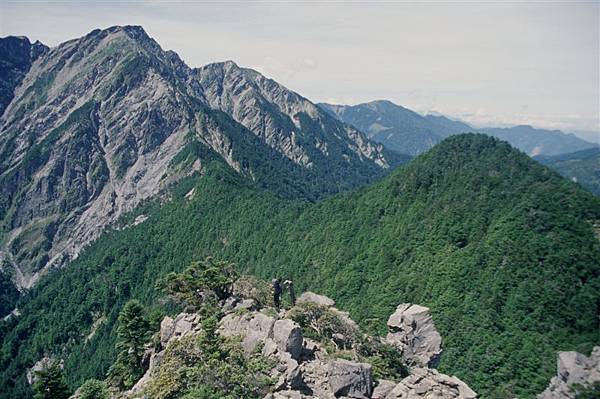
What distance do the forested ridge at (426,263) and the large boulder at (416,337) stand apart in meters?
10.4

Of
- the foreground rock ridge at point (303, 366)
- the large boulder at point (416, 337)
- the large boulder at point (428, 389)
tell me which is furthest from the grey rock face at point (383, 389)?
the large boulder at point (416, 337)

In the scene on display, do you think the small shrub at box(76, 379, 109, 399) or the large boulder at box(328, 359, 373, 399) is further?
the small shrub at box(76, 379, 109, 399)

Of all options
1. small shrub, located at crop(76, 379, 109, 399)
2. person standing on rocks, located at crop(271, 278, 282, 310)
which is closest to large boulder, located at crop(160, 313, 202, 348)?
small shrub, located at crop(76, 379, 109, 399)

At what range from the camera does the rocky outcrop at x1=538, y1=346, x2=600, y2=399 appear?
218 ft

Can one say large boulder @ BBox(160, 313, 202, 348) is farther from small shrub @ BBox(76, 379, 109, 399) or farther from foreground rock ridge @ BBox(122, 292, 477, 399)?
small shrub @ BBox(76, 379, 109, 399)

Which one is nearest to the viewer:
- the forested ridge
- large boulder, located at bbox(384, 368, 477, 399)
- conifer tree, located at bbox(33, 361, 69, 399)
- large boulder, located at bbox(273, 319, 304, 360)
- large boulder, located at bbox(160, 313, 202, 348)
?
large boulder, located at bbox(384, 368, 477, 399)

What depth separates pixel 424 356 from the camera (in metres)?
70.7

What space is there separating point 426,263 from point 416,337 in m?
56.2

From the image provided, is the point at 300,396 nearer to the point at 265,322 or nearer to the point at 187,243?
the point at 265,322

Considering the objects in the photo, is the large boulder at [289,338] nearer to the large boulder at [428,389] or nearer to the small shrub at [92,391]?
the large boulder at [428,389]

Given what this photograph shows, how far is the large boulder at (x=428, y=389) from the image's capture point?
49.1 m

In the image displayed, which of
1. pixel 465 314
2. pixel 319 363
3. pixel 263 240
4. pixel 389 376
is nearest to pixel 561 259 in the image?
pixel 465 314

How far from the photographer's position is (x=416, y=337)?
2862 inches

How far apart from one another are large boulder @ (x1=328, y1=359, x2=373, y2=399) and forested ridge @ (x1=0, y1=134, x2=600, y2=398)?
3642 cm
